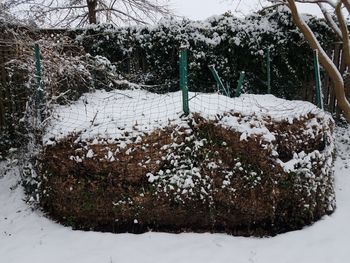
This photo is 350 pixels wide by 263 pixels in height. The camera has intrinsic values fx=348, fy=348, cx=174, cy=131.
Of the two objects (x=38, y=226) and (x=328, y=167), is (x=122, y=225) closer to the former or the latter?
(x=38, y=226)

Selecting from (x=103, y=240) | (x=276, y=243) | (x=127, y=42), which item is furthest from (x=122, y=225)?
(x=127, y=42)

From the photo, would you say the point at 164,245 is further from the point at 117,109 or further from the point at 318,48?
the point at 318,48

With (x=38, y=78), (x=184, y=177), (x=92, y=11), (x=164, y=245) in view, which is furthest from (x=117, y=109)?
(x=92, y=11)

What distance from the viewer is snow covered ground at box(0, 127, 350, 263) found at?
3422mm

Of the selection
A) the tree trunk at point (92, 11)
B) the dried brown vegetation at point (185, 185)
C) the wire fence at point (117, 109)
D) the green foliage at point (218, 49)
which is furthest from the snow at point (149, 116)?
the tree trunk at point (92, 11)

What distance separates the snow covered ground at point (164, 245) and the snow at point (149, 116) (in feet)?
3.53

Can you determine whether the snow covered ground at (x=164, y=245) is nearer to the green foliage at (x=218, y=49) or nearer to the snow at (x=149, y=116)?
the snow at (x=149, y=116)

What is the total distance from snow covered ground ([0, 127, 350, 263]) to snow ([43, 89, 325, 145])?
107 centimetres

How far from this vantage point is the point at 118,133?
13.4ft

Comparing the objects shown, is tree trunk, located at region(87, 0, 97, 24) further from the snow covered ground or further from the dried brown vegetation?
the snow covered ground

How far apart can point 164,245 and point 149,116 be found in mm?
1569

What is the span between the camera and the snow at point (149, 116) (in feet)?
13.4

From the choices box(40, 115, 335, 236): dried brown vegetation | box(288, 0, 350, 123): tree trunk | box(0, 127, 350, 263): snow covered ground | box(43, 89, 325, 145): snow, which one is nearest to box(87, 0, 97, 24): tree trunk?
box(43, 89, 325, 145): snow

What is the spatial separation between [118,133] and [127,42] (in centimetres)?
401
